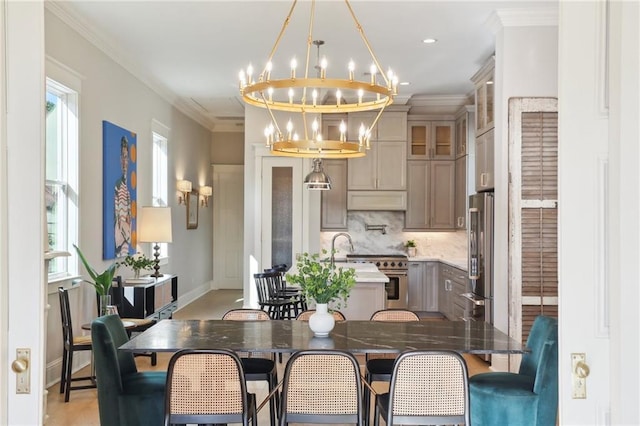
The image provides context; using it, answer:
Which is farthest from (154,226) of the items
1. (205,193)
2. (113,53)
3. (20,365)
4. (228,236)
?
(20,365)

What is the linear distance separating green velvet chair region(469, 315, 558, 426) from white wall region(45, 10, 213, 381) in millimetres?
3497

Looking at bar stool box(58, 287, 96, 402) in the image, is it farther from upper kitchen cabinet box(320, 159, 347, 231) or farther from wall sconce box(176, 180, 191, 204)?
upper kitchen cabinet box(320, 159, 347, 231)

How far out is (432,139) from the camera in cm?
858

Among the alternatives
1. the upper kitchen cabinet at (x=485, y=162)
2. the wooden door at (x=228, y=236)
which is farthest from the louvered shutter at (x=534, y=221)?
the wooden door at (x=228, y=236)

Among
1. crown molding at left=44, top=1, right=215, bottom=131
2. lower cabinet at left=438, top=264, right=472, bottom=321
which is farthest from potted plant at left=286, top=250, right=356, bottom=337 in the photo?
lower cabinet at left=438, top=264, right=472, bottom=321

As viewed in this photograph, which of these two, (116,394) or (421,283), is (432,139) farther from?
(116,394)

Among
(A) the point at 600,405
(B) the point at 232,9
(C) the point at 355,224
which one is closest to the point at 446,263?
(C) the point at 355,224

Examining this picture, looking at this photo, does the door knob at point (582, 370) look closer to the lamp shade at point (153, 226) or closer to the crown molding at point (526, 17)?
the crown molding at point (526, 17)

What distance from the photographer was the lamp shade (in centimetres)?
663

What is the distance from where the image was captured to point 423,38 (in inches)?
221

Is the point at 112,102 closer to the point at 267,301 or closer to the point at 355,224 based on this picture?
the point at 267,301

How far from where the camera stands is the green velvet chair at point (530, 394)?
302cm

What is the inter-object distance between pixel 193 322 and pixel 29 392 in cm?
211

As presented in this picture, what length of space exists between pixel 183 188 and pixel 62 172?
12.5ft
